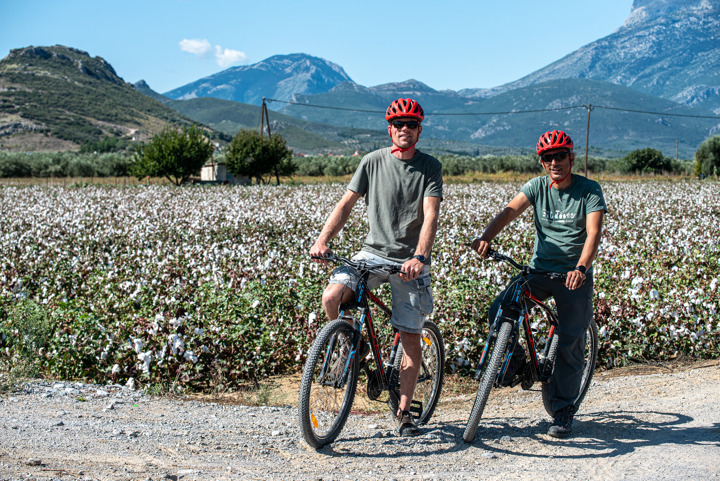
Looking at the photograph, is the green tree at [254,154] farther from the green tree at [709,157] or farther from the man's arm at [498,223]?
the man's arm at [498,223]

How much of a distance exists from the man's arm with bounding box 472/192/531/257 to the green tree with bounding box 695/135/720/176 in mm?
63350

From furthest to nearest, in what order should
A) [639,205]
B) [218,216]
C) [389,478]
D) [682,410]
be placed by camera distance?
[639,205]
[218,216]
[682,410]
[389,478]

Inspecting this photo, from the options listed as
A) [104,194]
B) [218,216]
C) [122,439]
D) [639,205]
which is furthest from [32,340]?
[104,194]

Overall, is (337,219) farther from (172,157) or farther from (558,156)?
(172,157)

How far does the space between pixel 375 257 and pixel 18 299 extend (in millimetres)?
6158

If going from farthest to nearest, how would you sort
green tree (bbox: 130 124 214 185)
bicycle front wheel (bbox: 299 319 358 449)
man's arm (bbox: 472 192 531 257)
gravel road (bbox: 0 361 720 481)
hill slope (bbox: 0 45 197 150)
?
hill slope (bbox: 0 45 197 150) → green tree (bbox: 130 124 214 185) → man's arm (bbox: 472 192 531 257) → bicycle front wheel (bbox: 299 319 358 449) → gravel road (bbox: 0 361 720 481)

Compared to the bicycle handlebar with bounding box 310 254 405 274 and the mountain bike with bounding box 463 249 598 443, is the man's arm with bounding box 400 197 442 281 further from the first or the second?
the mountain bike with bounding box 463 249 598 443

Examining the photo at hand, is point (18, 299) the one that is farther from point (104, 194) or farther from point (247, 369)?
point (104, 194)

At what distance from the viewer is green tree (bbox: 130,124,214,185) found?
5141 cm

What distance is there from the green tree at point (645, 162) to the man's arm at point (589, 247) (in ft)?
253

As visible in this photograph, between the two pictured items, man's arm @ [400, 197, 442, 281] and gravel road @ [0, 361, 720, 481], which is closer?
gravel road @ [0, 361, 720, 481]

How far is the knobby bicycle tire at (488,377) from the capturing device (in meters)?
4.42

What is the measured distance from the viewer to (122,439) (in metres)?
4.28

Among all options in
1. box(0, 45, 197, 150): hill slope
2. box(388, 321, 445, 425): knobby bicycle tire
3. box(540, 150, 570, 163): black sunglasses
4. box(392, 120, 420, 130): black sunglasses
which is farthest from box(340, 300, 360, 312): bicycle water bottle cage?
box(0, 45, 197, 150): hill slope
